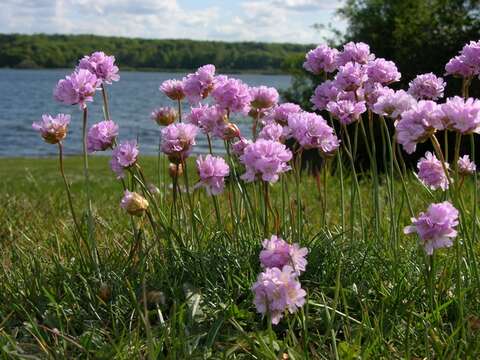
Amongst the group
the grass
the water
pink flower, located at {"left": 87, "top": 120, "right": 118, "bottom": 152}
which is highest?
pink flower, located at {"left": 87, "top": 120, "right": 118, "bottom": 152}

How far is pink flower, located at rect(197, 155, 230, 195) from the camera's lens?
7.06 feet

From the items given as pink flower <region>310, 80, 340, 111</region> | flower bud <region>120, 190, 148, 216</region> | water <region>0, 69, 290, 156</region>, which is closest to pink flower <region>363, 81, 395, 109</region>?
pink flower <region>310, 80, 340, 111</region>

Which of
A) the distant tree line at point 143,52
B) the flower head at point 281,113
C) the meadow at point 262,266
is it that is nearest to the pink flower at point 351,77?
the meadow at point 262,266

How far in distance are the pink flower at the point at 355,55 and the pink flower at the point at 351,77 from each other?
0.25 m

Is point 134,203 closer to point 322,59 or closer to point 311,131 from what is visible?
point 311,131

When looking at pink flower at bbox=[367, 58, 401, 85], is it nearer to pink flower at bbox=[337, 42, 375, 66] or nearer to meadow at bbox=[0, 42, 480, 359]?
meadow at bbox=[0, 42, 480, 359]

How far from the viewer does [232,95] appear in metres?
2.42

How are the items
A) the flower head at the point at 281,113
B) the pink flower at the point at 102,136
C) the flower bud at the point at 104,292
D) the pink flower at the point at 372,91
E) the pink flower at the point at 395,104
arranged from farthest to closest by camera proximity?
the flower head at the point at 281,113 → the pink flower at the point at 372,91 → the pink flower at the point at 102,136 → the flower bud at the point at 104,292 → the pink flower at the point at 395,104

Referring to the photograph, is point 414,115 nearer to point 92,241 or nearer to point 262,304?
point 262,304

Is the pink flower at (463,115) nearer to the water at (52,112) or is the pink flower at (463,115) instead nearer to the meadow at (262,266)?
the meadow at (262,266)

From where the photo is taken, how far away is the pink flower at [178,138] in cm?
224

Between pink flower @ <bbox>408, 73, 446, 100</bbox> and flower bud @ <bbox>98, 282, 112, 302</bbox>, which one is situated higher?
pink flower @ <bbox>408, 73, 446, 100</bbox>

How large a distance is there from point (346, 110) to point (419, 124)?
0.65m

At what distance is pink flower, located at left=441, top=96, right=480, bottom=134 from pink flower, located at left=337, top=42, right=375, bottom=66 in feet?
3.23
